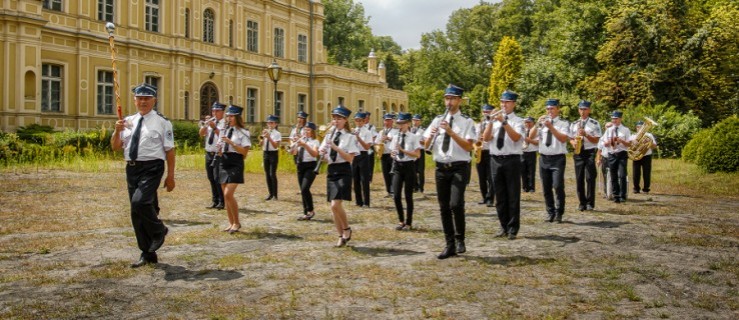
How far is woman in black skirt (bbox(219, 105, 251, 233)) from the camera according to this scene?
1010 centimetres

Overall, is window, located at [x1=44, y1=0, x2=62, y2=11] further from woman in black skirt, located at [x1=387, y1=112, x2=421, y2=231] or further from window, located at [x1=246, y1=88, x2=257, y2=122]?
woman in black skirt, located at [x1=387, y1=112, x2=421, y2=231]

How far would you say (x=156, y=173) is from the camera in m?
7.68

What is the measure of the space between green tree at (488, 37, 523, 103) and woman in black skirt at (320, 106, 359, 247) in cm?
4986

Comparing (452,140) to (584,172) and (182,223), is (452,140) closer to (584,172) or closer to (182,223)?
(182,223)

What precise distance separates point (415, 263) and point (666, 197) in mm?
11054

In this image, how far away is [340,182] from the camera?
920 cm

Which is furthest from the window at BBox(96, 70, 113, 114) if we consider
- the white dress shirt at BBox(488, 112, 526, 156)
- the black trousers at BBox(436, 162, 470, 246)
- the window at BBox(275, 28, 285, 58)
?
the black trousers at BBox(436, 162, 470, 246)

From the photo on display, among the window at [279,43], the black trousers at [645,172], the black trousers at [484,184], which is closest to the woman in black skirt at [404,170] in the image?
the black trousers at [484,184]

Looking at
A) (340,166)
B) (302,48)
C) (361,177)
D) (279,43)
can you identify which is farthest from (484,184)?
(302,48)

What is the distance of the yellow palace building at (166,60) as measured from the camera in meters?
26.3

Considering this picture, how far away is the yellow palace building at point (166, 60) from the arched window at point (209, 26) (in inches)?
2.3

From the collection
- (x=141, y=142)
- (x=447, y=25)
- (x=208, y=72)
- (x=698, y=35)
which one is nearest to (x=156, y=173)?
(x=141, y=142)

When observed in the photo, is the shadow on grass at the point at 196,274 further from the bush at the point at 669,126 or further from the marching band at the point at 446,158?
the bush at the point at 669,126

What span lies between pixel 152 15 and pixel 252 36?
28.4 ft
